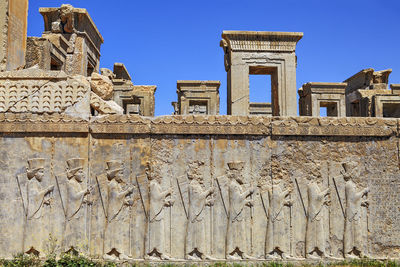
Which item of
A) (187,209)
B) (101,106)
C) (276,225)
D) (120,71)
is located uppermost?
(120,71)

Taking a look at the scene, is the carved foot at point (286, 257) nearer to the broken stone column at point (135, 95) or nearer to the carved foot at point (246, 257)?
the carved foot at point (246, 257)

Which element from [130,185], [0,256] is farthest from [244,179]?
[0,256]

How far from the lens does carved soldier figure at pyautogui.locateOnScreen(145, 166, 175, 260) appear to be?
5.82 m

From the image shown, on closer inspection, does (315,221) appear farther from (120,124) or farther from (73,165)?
(73,165)

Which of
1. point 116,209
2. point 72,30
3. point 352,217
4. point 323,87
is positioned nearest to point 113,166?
point 116,209

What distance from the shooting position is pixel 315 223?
6.01 m

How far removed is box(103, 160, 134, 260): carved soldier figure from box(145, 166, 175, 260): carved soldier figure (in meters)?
0.34

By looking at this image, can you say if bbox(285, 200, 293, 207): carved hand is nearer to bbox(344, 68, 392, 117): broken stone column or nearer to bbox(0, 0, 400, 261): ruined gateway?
bbox(0, 0, 400, 261): ruined gateway

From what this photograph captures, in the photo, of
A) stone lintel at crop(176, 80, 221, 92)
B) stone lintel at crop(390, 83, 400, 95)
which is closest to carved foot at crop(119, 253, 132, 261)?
stone lintel at crop(176, 80, 221, 92)

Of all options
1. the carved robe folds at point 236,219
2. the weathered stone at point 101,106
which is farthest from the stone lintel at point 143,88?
the carved robe folds at point 236,219

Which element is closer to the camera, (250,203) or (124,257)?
(124,257)

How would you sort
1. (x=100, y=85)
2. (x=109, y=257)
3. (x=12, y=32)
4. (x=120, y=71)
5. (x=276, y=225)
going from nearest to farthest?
(x=109, y=257)
(x=276, y=225)
(x=100, y=85)
(x=12, y=32)
(x=120, y=71)

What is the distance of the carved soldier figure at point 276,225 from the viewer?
19.5 feet

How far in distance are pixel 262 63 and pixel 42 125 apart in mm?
7471
